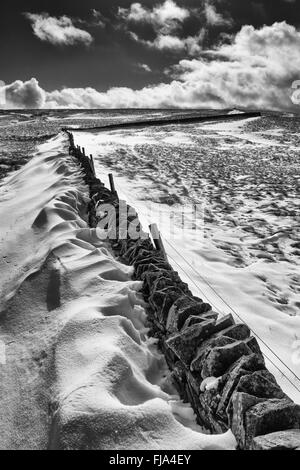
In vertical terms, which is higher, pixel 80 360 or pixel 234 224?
pixel 80 360

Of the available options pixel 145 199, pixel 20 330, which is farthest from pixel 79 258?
pixel 145 199

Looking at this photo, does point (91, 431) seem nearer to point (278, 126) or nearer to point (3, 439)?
point (3, 439)

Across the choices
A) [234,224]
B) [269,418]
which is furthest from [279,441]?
[234,224]

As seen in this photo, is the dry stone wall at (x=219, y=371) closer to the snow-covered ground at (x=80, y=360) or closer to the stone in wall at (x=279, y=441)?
the stone in wall at (x=279, y=441)

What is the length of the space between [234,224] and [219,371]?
6.96 m

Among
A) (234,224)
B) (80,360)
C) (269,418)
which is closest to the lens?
(269,418)

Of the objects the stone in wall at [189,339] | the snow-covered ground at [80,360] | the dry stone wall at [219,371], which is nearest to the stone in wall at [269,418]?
the dry stone wall at [219,371]

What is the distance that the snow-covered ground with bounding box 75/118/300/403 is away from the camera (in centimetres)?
583

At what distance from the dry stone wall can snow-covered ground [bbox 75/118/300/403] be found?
4.84 feet

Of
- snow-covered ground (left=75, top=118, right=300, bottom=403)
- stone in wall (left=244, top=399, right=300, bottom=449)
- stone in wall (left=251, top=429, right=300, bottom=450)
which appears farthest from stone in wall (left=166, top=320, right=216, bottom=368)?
snow-covered ground (left=75, top=118, right=300, bottom=403)

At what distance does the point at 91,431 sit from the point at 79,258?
3451 millimetres

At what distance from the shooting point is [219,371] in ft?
10.3

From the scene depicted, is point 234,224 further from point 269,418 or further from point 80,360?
point 269,418

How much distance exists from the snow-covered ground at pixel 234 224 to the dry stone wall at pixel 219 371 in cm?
148
